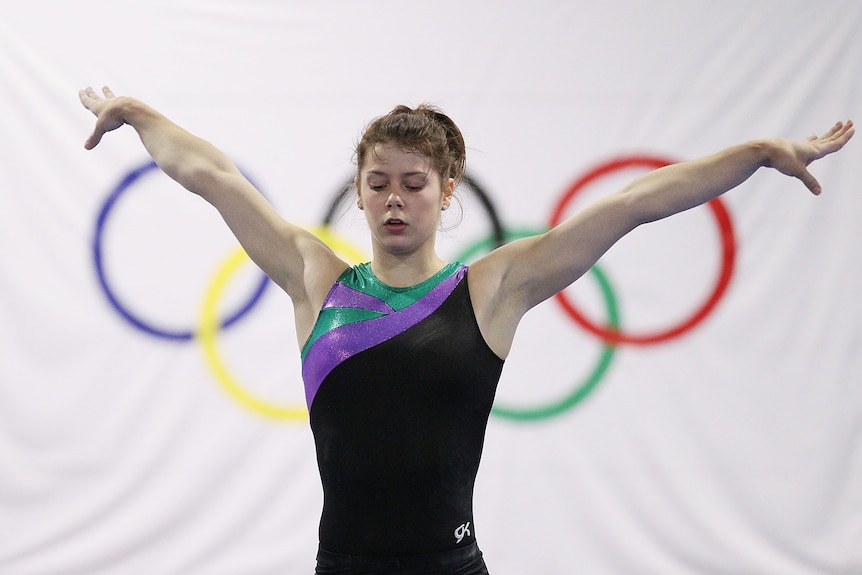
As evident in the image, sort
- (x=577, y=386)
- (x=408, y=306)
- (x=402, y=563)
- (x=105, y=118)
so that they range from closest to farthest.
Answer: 1. (x=402, y=563)
2. (x=408, y=306)
3. (x=105, y=118)
4. (x=577, y=386)

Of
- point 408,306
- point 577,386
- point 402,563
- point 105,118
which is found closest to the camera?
point 402,563

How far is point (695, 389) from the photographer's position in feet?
9.41

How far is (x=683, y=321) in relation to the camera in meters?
2.89

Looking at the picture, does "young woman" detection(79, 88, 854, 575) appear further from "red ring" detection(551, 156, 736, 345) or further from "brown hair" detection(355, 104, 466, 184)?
"red ring" detection(551, 156, 736, 345)

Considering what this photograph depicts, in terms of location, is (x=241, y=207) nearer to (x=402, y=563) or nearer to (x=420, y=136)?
(x=420, y=136)

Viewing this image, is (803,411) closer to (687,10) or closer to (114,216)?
(687,10)

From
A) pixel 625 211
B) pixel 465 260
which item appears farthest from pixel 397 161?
pixel 465 260

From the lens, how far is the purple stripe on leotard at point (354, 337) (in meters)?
1.61

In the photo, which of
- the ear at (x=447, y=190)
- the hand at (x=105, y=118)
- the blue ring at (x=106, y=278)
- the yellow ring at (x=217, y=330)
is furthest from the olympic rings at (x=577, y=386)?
the hand at (x=105, y=118)

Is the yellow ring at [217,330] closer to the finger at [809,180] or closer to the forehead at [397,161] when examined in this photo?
the forehead at [397,161]

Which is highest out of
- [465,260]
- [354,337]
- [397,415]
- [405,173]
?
[465,260]

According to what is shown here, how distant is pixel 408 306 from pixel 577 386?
1348 millimetres

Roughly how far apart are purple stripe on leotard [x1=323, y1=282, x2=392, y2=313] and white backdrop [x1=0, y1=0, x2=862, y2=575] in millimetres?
1240

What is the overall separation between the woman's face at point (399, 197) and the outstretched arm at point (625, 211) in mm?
146
